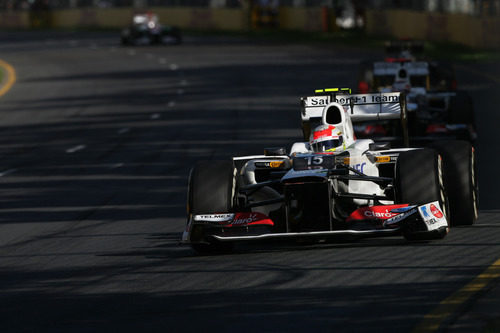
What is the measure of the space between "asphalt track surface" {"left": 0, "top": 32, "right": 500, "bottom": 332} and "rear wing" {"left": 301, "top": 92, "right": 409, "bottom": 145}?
2.76ft

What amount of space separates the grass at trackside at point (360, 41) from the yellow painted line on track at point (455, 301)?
34404 mm

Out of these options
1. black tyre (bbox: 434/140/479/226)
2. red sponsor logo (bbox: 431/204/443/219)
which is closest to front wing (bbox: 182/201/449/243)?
red sponsor logo (bbox: 431/204/443/219)

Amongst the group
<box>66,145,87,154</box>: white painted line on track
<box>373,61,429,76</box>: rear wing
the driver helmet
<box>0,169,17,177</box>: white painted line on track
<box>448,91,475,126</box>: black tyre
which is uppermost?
the driver helmet

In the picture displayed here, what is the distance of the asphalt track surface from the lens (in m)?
Result: 9.39

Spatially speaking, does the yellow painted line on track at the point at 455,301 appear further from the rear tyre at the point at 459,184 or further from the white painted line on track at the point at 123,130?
the white painted line on track at the point at 123,130

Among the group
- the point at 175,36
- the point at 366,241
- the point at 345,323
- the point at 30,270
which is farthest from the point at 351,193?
the point at 175,36

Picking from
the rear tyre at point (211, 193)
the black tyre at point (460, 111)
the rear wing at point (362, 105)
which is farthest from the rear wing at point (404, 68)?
the rear tyre at point (211, 193)

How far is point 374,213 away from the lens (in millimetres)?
12055

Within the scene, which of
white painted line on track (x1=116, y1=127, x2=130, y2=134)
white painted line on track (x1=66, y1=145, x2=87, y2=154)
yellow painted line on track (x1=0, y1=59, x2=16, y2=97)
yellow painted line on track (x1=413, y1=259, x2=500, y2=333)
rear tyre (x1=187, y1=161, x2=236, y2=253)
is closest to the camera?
yellow painted line on track (x1=413, y1=259, x2=500, y2=333)

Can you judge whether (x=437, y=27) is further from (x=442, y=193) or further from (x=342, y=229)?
(x=342, y=229)

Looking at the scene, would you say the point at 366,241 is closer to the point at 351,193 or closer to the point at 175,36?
the point at 351,193

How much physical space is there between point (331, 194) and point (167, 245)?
6.58ft

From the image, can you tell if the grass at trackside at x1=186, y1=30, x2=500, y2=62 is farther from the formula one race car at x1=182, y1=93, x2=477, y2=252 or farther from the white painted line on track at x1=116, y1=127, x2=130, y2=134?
the formula one race car at x1=182, y1=93, x2=477, y2=252

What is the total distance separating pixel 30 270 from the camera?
1192 cm
